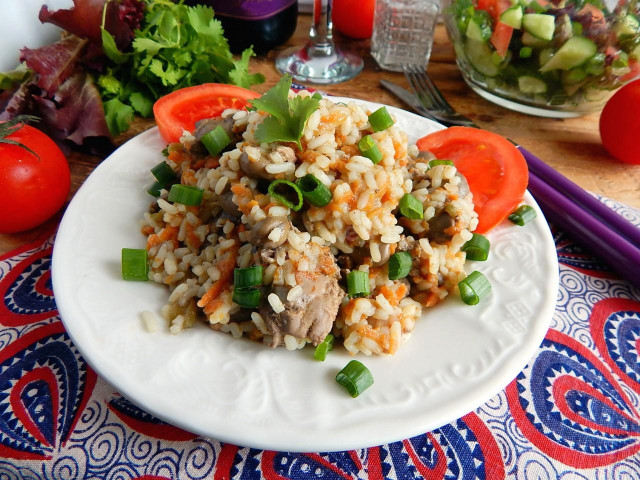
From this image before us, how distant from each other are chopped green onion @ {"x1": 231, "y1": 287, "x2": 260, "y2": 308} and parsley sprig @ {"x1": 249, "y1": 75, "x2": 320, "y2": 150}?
606mm

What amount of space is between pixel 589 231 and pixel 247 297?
2.04 metres

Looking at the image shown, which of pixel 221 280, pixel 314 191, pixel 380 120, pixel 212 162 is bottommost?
pixel 221 280

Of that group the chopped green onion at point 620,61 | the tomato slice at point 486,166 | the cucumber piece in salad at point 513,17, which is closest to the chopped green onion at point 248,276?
the tomato slice at point 486,166

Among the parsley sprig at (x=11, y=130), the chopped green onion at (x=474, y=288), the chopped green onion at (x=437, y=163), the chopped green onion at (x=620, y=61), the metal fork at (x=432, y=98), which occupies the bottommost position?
the metal fork at (x=432, y=98)

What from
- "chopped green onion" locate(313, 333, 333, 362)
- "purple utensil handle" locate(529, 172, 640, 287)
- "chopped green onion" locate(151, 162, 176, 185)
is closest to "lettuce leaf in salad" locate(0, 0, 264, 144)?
"chopped green onion" locate(151, 162, 176, 185)

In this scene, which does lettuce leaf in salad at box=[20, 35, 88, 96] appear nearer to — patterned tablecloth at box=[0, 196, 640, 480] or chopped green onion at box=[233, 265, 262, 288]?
patterned tablecloth at box=[0, 196, 640, 480]

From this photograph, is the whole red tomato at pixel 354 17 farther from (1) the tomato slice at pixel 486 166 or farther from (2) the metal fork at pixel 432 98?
(1) the tomato slice at pixel 486 166

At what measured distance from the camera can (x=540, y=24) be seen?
10.7 feet

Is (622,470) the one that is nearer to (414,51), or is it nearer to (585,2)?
(585,2)

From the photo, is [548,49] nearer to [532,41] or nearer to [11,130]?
[532,41]

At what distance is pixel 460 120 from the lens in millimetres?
3580

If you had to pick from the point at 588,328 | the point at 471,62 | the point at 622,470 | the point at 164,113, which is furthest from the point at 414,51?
the point at 622,470

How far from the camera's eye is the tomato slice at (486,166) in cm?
237

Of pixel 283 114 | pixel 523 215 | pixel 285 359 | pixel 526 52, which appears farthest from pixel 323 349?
pixel 526 52
